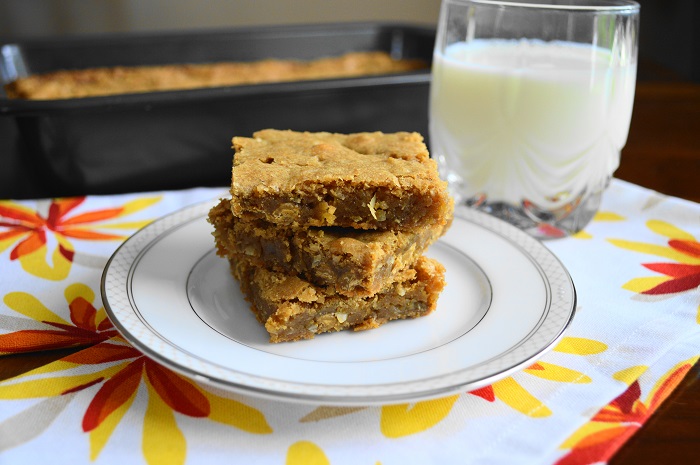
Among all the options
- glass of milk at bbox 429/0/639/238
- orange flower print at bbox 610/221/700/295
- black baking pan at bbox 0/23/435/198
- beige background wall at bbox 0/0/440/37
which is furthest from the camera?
beige background wall at bbox 0/0/440/37

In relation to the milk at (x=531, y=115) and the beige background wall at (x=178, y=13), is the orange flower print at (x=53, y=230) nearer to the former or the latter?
the milk at (x=531, y=115)

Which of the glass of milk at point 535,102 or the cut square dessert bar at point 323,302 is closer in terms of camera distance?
the cut square dessert bar at point 323,302

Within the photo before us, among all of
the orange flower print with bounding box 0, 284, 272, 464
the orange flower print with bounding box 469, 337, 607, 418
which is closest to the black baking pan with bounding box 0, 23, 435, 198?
the orange flower print with bounding box 0, 284, 272, 464

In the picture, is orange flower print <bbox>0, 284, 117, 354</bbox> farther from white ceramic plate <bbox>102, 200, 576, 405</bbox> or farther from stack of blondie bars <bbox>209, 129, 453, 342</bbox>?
stack of blondie bars <bbox>209, 129, 453, 342</bbox>

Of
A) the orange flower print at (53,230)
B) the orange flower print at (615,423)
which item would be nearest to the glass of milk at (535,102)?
the orange flower print at (615,423)

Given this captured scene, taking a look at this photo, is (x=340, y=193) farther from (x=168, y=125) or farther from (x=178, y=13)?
(x=178, y=13)

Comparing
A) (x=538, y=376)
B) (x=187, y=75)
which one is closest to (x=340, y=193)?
(x=538, y=376)
